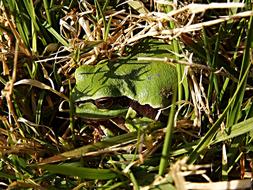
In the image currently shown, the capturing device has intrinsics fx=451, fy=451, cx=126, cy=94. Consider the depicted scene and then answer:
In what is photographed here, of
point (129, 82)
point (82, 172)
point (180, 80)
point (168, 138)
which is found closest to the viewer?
point (168, 138)

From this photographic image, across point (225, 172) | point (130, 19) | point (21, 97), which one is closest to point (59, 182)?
point (21, 97)

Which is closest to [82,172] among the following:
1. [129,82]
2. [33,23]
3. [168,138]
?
[168,138]

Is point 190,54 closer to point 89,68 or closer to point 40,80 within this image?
point 89,68

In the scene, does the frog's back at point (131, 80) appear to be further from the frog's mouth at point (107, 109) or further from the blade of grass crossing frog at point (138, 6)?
the blade of grass crossing frog at point (138, 6)

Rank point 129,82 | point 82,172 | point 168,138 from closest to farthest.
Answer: point 168,138
point 82,172
point 129,82

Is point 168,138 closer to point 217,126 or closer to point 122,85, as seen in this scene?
point 217,126

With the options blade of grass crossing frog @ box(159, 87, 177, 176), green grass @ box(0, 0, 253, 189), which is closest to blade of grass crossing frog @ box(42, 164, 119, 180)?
green grass @ box(0, 0, 253, 189)

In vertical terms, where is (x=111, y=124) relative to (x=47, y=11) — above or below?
below

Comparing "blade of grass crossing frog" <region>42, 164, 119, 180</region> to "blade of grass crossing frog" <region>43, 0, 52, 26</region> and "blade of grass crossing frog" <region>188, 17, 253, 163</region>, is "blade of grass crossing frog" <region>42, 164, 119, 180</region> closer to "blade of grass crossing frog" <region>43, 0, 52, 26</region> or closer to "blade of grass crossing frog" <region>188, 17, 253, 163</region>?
"blade of grass crossing frog" <region>188, 17, 253, 163</region>
